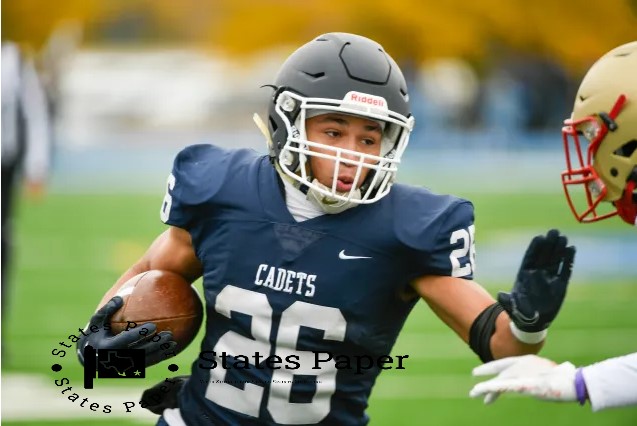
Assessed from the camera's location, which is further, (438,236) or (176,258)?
(176,258)

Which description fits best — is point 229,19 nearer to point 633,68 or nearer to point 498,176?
point 498,176

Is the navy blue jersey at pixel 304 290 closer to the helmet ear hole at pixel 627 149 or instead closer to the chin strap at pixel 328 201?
the chin strap at pixel 328 201

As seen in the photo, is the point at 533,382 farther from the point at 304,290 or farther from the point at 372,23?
the point at 372,23

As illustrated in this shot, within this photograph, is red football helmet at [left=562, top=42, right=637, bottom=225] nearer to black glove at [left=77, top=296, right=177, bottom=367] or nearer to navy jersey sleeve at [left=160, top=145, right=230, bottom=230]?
navy jersey sleeve at [left=160, top=145, right=230, bottom=230]

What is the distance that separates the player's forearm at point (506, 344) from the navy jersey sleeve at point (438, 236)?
0.51ft

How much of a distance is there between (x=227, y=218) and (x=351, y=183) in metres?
0.36

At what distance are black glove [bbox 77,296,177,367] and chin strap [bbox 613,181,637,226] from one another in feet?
3.98

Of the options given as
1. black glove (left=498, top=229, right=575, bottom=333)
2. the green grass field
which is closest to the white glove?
black glove (left=498, top=229, right=575, bottom=333)

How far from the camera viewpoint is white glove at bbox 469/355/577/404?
2.71m

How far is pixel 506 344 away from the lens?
2.91 meters

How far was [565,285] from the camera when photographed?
273cm

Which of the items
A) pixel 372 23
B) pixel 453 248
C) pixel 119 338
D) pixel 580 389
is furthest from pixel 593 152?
pixel 372 23

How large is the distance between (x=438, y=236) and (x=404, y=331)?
4450 mm

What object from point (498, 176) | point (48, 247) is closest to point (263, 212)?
point (48, 247)
